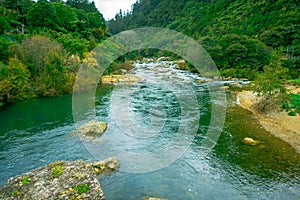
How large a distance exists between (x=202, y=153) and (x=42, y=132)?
12620 millimetres

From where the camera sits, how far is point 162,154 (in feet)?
47.2

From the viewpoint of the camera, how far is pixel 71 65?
32.3 metres

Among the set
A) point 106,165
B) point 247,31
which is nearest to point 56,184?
point 106,165

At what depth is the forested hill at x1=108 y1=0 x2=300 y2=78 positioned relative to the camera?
47.9m

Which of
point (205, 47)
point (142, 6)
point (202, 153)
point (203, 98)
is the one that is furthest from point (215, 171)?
point (142, 6)

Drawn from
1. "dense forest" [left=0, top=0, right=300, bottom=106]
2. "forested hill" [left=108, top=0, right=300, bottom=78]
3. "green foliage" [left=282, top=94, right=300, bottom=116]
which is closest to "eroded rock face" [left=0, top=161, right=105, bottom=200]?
"dense forest" [left=0, top=0, right=300, bottom=106]

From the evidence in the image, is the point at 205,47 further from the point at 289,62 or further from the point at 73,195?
the point at 73,195

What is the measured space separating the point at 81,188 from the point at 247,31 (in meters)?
73.1

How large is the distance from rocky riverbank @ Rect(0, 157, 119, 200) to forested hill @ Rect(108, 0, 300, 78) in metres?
22.1

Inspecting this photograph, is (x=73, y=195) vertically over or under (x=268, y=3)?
under

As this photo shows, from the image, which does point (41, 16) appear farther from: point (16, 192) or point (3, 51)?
point (16, 192)

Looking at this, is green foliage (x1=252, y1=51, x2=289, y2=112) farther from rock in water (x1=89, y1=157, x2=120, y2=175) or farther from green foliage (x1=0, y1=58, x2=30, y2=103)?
green foliage (x1=0, y1=58, x2=30, y2=103)

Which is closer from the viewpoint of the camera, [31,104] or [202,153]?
[202,153]

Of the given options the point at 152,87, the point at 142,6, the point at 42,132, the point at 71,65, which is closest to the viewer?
the point at 42,132
